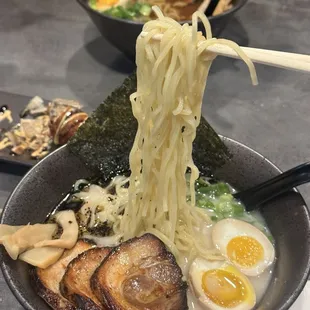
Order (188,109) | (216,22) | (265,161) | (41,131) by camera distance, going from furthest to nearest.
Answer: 1. (216,22)
2. (41,131)
3. (265,161)
4. (188,109)

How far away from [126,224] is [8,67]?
151cm

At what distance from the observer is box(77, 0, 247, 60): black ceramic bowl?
86.4 inches

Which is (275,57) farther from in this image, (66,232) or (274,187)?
(66,232)

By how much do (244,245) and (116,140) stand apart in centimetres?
58

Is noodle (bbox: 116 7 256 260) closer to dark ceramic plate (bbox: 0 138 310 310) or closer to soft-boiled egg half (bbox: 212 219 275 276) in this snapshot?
soft-boiled egg half (bbox: 212 219 275 276)

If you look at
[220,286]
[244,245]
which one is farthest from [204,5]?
[220,286]

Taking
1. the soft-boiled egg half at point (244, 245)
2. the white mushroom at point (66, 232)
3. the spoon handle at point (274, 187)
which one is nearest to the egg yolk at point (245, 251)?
the soft-boiled egg half at point (244, 245)

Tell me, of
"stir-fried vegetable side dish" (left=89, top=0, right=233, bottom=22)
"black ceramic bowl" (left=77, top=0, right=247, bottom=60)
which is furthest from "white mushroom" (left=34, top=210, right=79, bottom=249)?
"stir-fried vegetable side dish" (left=89, top=0, right=233, bottom=22)

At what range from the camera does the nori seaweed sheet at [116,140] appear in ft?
5.17

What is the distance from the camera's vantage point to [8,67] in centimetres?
260

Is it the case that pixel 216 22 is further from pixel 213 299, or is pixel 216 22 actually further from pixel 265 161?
pixel 213 299

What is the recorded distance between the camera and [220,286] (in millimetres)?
1345

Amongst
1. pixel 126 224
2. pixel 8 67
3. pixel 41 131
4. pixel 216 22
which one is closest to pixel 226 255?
pixel 126 224

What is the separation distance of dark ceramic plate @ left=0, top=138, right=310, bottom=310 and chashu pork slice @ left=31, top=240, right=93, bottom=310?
0.02 metres
